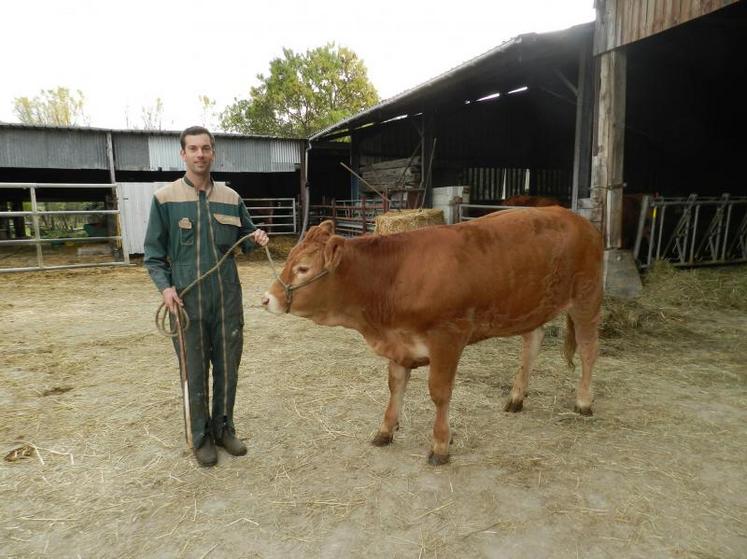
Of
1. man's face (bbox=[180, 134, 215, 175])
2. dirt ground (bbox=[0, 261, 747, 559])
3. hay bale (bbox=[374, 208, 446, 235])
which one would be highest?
man's face (bbox=[180, 134, 215, 175])

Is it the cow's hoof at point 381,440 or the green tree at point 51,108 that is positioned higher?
the green tree at point 51,108

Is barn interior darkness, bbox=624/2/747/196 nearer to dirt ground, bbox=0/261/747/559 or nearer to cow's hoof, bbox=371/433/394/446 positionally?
dirt ground, bbox=0/261/747/559

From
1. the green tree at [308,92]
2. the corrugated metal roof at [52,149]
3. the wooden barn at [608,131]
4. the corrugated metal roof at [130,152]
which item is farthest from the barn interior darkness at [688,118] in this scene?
the green tree at [308,92]

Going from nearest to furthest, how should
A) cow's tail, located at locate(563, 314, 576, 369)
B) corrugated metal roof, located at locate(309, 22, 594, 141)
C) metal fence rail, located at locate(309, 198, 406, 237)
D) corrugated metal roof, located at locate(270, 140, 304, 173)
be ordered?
cow's tail, located at locate(563, 314, 576, 369) < corrugated metal roof, located at locate(309, 22, 594, 141) < metal fence rail, located at locate(309, 198, 406, 237) < corrugated metal roof, located at locate(270, 140, 304, 173)

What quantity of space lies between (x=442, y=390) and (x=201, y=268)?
→ 5.51ft

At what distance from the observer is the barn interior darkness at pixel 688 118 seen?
10359 mm

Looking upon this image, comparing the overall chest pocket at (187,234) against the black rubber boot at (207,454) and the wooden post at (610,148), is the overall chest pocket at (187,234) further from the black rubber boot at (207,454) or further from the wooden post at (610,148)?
the wooden post at (610,148)

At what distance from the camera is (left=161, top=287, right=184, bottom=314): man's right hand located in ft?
9.64

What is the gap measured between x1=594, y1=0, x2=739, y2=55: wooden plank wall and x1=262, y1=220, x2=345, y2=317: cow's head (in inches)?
206

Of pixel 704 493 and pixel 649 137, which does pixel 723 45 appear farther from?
pixel 704 493

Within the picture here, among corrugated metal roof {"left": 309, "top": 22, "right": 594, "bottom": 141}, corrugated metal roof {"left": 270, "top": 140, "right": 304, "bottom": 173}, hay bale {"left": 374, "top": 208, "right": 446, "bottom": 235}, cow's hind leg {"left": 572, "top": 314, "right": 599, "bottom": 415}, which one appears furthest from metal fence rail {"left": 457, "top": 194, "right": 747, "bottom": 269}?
corrugated metal roof {"left": 270, "top": 140, "right": 304, "bottom": 173}

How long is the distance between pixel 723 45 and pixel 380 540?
11832 millimetres

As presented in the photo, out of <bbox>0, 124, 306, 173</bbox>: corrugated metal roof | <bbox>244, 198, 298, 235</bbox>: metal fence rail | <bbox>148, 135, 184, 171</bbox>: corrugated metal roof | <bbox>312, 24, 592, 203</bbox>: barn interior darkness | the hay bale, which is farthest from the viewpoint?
<bbox>244, 198, 298, 235</bbox>: metal fence rail

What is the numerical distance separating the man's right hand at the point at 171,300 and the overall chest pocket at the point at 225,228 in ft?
1.33
